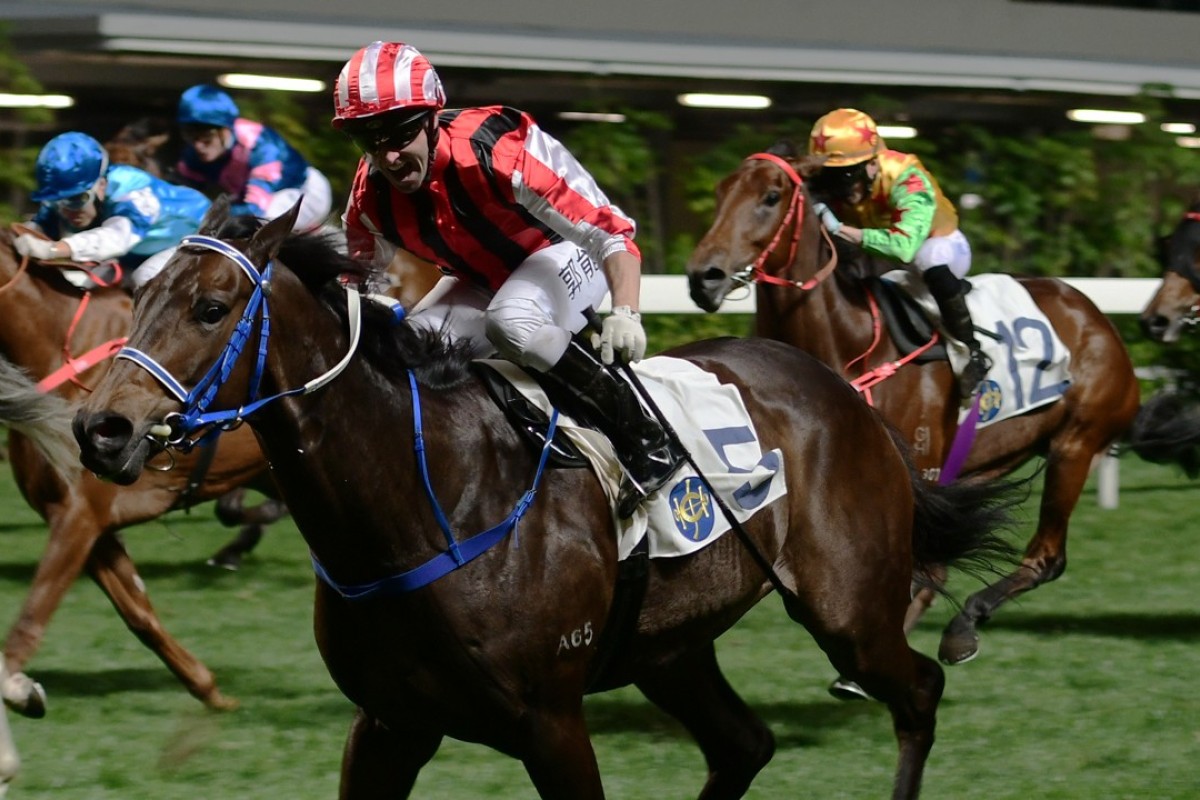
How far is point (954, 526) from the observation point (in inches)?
176

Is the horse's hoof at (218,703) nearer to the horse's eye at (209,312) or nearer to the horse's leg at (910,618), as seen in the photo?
the horse's leg at (910,618)

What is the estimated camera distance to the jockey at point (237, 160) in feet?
25.4

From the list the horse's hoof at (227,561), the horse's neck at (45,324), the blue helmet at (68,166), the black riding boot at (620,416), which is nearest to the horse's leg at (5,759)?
the black riding boot at (620,416)

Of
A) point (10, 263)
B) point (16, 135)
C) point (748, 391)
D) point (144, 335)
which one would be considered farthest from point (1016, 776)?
point (16, 135)

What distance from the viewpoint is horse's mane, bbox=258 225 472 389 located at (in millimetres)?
3275

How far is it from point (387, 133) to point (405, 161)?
0.08 metres

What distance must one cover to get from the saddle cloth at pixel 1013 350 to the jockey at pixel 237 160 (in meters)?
3.05

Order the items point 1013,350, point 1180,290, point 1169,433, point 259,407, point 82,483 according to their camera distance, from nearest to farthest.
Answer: point 259,407
point 82,483
point 1013,350
point 1169,433
point 1180,290

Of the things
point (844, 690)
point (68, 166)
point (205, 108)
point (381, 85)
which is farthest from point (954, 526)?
point (205, 108)

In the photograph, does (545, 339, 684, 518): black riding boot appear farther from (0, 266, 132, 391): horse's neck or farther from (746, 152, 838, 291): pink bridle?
(0, 266, 132, 391): horse's neck

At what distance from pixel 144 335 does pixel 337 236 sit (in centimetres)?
51

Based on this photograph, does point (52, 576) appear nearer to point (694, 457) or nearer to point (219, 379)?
point (694, 457)

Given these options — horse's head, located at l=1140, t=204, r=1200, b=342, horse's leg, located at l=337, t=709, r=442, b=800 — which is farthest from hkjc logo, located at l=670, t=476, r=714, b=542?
horse's head, located at l=1140, t=204, r=1200, b=342

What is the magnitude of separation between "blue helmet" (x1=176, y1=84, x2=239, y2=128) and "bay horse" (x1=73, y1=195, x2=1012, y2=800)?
4.51 m
